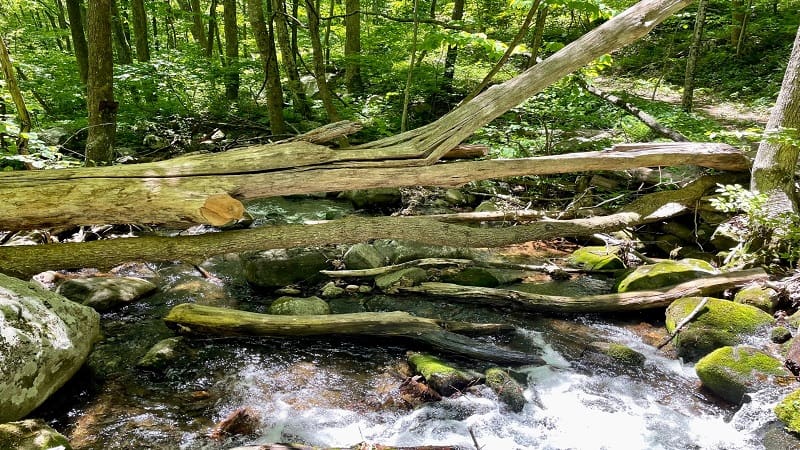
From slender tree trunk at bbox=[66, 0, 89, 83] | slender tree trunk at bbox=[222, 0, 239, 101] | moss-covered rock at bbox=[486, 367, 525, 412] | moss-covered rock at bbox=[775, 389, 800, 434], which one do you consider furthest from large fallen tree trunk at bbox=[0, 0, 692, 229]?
slender tree trunk at bbox=[222, 0, 239, 101]

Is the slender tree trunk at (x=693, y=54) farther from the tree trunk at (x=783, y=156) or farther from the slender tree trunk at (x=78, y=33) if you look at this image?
the slender tree trunk at (x=78, y=33)

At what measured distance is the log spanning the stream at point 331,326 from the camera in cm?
481

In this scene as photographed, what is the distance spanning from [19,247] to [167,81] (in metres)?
6.84

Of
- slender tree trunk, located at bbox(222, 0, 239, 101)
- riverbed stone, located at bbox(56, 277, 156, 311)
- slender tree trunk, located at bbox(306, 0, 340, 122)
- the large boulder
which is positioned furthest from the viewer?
slender tree trunk, located at bbox(222, 0, 239, 101)

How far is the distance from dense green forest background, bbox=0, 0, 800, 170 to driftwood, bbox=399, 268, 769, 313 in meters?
2.61

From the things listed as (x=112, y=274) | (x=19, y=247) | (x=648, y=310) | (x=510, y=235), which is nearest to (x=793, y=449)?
(x=648, y=310)

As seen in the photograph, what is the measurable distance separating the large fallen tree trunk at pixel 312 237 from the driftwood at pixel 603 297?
2.09 feet

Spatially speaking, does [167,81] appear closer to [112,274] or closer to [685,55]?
[112,274]

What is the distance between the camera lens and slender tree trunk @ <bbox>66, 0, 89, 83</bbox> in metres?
10.2

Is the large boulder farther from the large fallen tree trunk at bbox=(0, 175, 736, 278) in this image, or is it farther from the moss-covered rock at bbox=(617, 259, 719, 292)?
the moss-covered rock at bbox=(617, 259, 719, 292)

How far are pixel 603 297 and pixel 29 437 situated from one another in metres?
5.40

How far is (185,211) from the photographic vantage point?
172 inches

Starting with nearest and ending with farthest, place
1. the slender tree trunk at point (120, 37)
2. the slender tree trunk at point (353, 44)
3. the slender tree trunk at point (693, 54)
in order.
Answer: the slender tree trunk at point (693, 54)
the slender tree trunk at point (120, 37)
the slender tree trunk at point (353, 44)

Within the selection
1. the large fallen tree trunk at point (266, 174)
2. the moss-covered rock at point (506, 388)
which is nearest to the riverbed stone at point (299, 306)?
the large fallen tree trunk at point (266, 174)
